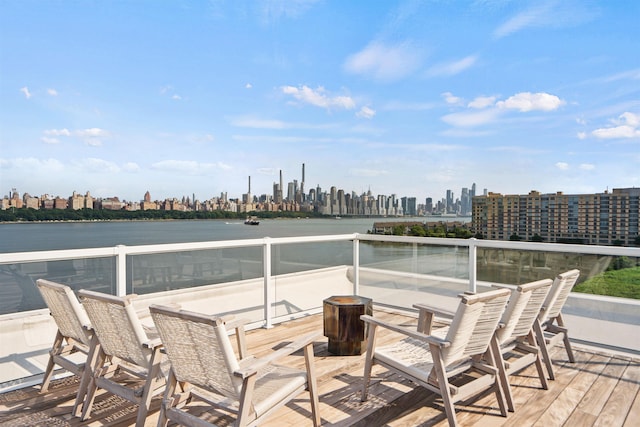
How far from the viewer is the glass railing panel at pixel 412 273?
5.73 meters

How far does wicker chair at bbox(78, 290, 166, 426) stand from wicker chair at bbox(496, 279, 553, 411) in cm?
245

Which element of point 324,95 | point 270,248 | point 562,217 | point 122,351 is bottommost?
point 122,351

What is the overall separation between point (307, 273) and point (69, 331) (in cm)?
328

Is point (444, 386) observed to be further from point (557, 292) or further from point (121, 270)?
point (121, 270)

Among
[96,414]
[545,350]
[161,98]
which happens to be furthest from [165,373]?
[161,98]

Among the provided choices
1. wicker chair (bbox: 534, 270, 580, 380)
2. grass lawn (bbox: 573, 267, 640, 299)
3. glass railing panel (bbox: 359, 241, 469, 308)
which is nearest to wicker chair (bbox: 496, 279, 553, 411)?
wicker chair (bbox: 534, 270, 580, 380)

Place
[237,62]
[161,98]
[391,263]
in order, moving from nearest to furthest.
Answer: [391,263]
[237,62]
[161,98]

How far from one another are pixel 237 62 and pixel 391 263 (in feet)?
41.2

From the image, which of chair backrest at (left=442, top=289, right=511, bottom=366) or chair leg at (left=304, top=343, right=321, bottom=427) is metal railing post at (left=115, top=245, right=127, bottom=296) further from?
chair backrest at (left=442, top=289, right=511, bottom=366)

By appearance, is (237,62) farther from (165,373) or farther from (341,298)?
(165,373)

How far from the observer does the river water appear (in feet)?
88.8

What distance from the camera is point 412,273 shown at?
620 centimetres

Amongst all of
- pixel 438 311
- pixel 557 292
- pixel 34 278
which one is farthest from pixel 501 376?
pixel 34 278

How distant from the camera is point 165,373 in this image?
283 cm
